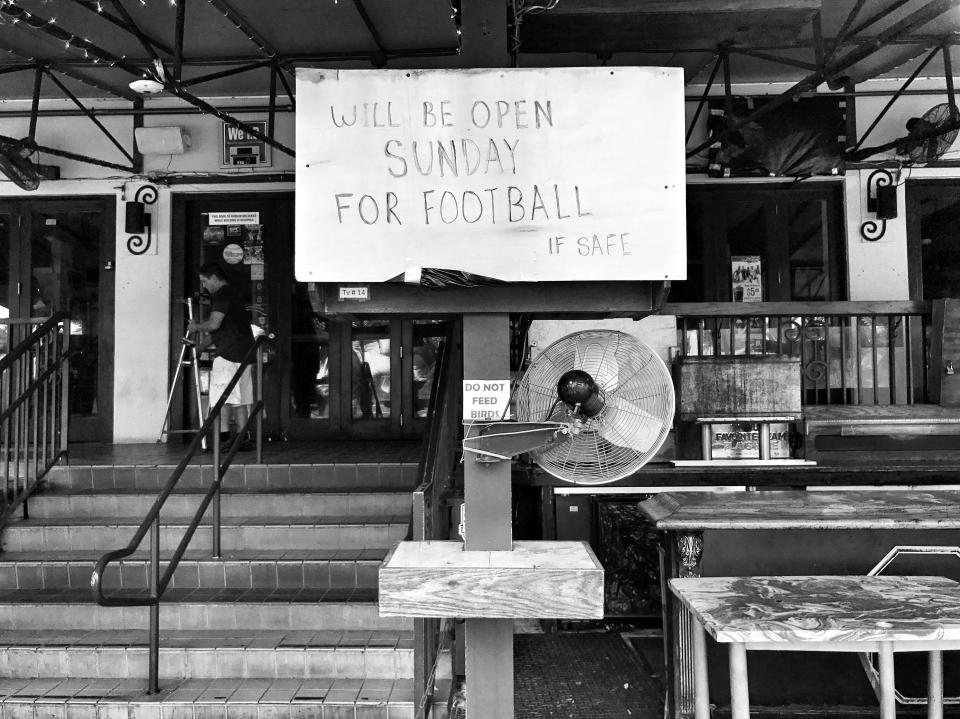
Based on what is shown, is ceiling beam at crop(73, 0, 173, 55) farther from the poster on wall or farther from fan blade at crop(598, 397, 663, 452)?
the poster on wall

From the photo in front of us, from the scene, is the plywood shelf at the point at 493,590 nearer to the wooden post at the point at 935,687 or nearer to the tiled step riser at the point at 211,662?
the wooden post at the point at 935,687

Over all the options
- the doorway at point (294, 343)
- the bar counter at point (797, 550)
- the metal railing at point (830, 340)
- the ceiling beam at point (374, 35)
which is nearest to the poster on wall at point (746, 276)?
the metal railing at point (830, 340)

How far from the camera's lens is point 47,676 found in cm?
412

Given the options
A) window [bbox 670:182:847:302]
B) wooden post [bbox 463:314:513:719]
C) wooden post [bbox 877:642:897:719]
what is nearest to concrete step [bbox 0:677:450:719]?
wooden post [bbox 463:314:513:719]

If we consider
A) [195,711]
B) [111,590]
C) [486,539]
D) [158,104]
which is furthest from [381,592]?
[158,104]

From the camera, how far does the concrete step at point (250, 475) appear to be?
5.56m

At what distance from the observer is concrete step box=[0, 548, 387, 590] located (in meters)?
4.63

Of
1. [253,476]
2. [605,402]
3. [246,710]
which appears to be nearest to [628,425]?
[605,402]

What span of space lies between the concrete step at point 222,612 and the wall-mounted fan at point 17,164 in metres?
3.69

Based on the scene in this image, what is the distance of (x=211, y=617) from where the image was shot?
173 inches

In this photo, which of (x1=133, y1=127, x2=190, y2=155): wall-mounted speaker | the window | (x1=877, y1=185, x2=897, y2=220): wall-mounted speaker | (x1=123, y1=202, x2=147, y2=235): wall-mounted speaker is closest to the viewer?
(x1=877, y1=185, x2=897, y2=220): wall-mounted speaker

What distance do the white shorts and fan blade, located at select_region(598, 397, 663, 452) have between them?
15.0ft

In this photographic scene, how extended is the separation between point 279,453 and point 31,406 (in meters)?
1.96

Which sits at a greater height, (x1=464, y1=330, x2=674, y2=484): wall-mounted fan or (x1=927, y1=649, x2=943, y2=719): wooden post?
(x1=464, y1=330, x2=674, y2=484): wall-mounted fan
